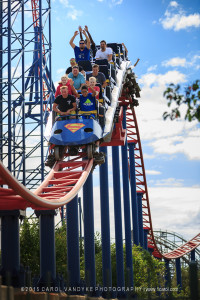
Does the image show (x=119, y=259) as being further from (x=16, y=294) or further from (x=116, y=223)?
(x=16, y=294)

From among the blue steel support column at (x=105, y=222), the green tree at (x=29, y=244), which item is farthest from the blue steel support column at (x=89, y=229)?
the green tree at (x=29, y=244)

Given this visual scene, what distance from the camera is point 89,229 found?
985cm

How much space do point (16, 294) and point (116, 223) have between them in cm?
738

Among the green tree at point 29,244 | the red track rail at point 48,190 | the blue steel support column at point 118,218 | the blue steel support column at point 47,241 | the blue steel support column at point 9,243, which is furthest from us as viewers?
the green tree at point 29,244

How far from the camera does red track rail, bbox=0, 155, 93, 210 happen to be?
203 inches

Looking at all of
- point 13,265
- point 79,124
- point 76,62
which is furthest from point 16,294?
point 76,62

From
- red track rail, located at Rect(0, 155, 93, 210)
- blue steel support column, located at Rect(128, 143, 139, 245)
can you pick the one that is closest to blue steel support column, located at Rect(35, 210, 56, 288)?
red track rail, located at Rect(0, 155, 93, 210)

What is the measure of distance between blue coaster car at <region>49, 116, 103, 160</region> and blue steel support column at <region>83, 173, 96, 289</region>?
1.46 m

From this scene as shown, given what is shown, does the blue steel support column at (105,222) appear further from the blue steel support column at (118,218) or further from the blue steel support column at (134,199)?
the blue steel support column at (134,199)

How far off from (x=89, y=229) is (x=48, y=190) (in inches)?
102

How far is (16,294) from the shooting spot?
5523 millimetres

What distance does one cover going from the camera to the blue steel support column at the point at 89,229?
9.70 metres

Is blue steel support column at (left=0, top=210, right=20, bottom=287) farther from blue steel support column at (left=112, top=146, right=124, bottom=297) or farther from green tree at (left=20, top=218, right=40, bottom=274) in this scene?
green tree at (left=20, top=218, right=40, bottom=274)

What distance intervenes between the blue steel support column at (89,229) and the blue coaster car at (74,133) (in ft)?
4.80
